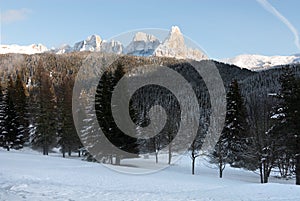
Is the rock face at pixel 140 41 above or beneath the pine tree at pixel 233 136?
above

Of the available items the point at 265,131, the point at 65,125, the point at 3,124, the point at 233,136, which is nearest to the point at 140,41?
the point at 233,136

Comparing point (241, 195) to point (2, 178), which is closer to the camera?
point (241, 195)

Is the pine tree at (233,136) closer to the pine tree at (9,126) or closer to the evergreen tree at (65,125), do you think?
the evergreen tree at (65,125)

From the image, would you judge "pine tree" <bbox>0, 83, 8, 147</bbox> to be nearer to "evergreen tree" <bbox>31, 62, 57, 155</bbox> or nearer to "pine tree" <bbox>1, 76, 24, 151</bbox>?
"pine tree" <bbox>1, 76, 24, 151</bbox>

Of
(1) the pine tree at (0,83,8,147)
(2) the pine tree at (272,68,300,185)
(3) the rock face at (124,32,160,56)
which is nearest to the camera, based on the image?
(3) the rock face at (124,32,160,56)

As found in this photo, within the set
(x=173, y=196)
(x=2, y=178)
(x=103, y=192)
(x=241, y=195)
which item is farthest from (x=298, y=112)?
(x=2, y=178)

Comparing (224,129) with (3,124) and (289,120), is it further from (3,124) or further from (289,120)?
(3,124)

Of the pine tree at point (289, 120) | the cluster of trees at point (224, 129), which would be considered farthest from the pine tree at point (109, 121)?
the pine tree at point (289, 120)

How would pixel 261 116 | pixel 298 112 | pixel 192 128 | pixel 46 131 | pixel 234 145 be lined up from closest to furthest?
pixel 298 112 < pixel 261 116 < pixel 234 145 < pixel 192 128 < pixel 46 131

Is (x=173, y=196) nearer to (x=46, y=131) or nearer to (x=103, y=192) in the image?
(x=103, y=192)

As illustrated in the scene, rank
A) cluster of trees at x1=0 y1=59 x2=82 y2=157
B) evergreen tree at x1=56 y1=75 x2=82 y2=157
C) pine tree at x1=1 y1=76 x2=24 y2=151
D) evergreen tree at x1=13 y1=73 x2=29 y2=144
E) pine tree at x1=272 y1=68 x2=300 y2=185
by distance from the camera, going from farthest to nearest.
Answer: evergreen tree at x1=13 y1=73 x2=29 y2=144, evergreen tree at x1=56 y1=75 x2=82 y2=157, cluster of trees at x1=0 y1=59 x2=82 y2=157, pine tree at x1=1 y1=76 x2=24 y2=151, pine tree at x1=272 y1=68 x2=300 y2=185

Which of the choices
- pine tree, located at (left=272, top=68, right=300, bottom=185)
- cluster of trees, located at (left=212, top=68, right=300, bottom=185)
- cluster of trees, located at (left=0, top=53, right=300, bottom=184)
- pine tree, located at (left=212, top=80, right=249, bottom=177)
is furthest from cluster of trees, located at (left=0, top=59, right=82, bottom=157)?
pine tree, located at (left=272, top=68, right=300, bottom=185)

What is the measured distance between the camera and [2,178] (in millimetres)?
16578

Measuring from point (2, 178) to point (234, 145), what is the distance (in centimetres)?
1959
